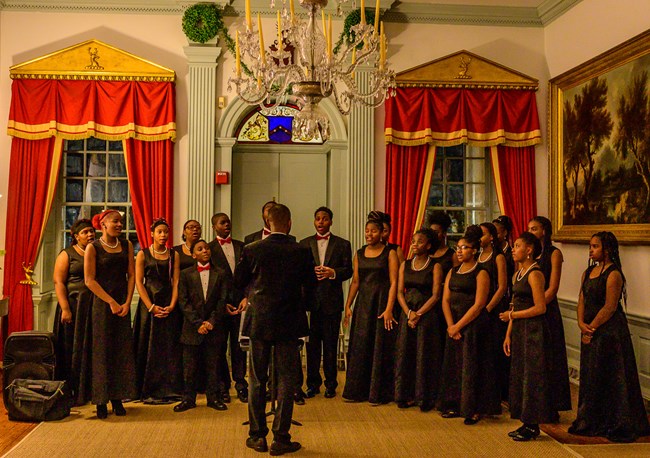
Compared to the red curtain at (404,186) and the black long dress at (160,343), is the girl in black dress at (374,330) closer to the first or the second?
the black long dress at (160,343)

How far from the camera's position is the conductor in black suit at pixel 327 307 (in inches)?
228

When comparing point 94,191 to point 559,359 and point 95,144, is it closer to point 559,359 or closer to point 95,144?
point 95,144

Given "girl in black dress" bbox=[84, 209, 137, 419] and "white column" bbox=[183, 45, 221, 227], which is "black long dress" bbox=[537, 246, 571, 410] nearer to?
"girl in black dress" bbox=[84, 209, 137, 419]

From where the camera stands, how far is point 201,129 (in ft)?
24.2

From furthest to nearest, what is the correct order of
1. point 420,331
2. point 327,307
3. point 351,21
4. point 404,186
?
point 404,186 → point 351,21 → point 327,307 → point 420,331

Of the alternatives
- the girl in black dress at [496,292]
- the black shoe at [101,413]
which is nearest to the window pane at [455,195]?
the girl in black dress at [496,292]

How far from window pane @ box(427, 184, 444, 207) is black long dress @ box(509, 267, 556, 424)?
3.30 m

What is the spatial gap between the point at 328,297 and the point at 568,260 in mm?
2893

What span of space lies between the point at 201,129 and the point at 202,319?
2.65 meters

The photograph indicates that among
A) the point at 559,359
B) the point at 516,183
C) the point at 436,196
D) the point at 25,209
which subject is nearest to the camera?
the point at 559,359

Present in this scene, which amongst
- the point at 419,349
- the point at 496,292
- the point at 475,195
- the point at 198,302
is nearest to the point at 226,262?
the point at 198,302

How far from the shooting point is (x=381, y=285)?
Result: 570 centimetres

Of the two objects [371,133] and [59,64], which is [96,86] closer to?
[59,64]

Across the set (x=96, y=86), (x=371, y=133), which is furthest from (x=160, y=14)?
(x=371, y=133)
